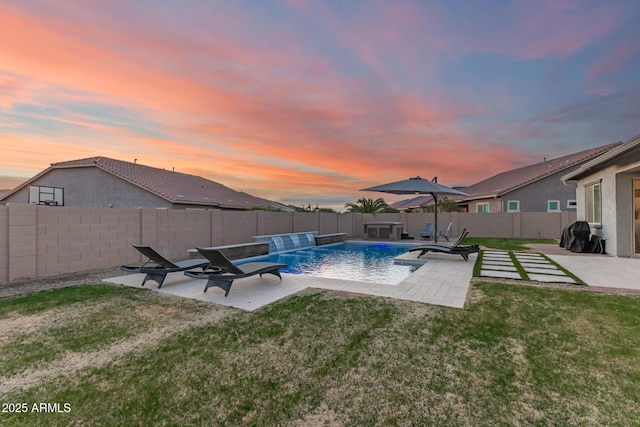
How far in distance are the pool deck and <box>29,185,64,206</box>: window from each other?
1831 centimetres

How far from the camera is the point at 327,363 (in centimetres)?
330

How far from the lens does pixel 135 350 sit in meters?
3.61

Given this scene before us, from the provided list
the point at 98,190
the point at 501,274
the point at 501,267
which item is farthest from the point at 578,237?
the point at 98,190

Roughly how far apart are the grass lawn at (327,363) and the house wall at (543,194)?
730 inches

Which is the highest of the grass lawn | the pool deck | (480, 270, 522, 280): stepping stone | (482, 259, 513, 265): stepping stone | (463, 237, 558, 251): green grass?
(463, 237, 558, 251): green grass

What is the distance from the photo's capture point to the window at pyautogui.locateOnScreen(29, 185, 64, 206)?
20000 mm

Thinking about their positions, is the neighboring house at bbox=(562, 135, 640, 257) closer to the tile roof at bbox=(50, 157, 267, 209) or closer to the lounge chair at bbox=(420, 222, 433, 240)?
the lounge chair at bbox=(420, 222, 433, 240)

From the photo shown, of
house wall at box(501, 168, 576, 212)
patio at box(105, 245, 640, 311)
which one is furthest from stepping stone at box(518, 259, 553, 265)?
house wall at box(501, 168, 576, 212)

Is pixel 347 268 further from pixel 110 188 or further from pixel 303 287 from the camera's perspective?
pixel 110 188

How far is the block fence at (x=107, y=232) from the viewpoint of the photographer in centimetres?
717

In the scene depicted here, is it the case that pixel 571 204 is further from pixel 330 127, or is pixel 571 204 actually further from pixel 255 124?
pixel 255 124

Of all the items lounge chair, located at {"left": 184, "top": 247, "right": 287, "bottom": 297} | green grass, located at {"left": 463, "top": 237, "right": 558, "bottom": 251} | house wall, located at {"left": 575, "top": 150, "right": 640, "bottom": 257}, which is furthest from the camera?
green grass, located at {"left": 463, "top": 237, "right": 558, "bottom": 251}

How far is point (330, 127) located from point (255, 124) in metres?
3.96

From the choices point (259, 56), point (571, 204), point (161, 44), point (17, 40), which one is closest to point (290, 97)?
point (259, 56)
